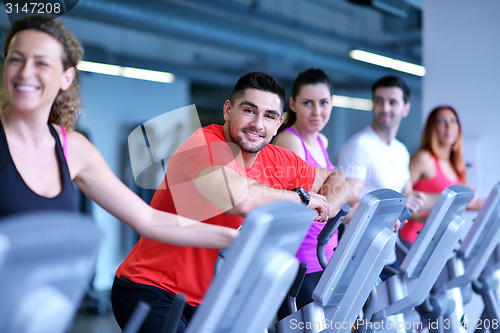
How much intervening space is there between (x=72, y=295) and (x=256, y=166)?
1213 mm

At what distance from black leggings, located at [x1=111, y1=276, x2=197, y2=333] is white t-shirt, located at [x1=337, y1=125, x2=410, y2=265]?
4.11ft

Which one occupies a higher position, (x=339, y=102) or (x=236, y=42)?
(x=236, y=42)

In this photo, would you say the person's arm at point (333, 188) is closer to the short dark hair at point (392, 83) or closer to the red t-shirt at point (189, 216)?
the red t-shirt at point (189, 216)

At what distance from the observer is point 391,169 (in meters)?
2.73

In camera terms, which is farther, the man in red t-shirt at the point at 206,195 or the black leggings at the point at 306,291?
the black leggings at the point at 306,291

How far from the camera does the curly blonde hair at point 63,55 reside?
4.06ft

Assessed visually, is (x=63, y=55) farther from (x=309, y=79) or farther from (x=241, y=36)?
(x=241, y=36)

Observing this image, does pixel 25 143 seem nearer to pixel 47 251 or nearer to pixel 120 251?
pixel 47 251

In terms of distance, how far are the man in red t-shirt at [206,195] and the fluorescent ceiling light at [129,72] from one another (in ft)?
13.3

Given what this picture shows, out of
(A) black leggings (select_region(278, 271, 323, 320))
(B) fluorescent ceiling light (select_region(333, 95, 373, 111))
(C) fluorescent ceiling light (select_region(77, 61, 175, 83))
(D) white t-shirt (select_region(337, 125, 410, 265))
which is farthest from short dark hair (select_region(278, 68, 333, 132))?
(B) fluorescent ceiling light (select_region(333, 95, 373, 111))

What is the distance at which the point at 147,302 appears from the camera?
1557mm

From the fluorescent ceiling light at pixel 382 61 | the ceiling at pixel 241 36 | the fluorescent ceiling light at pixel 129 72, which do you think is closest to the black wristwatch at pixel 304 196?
the ceiling at pixel 241 36

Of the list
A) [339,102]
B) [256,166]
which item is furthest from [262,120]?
[339,102]

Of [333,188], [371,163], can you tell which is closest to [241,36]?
[371,163]
